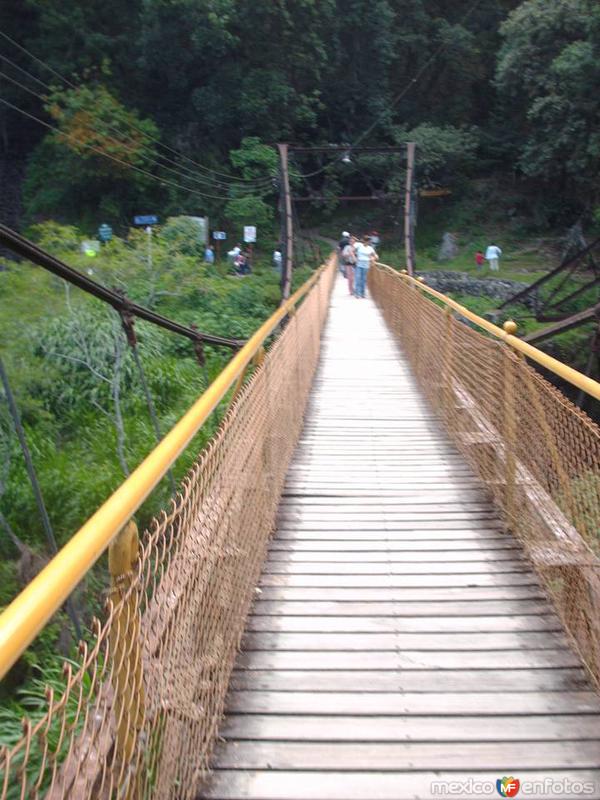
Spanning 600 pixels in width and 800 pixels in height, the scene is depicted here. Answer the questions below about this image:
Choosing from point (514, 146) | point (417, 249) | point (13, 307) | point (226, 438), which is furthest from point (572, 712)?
point (514, 146)

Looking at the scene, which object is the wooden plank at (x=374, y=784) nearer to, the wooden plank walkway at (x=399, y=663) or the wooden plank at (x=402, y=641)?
the wooden plank walkway at (x=399, y=663)

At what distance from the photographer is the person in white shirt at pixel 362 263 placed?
1487 cm

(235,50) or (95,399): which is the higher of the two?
(235,50)

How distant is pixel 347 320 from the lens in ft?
44.0

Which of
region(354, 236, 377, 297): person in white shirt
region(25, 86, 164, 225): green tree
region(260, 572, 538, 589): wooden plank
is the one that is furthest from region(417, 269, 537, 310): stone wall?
region(260, 572, 538, 589): wooden plank

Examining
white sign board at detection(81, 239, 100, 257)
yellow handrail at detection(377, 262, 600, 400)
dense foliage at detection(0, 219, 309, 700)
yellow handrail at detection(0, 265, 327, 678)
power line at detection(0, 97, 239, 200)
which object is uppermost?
power line at detection(0, 97, 239, 200)

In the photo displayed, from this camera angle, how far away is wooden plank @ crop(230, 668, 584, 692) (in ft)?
9.04

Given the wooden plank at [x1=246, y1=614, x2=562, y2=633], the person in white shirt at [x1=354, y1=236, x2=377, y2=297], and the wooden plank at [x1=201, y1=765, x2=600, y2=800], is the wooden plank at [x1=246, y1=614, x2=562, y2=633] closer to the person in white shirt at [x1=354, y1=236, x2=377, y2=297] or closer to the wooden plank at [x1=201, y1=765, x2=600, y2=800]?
the wooden plank at [x1=201, y1=765, x2=600, y2=800]

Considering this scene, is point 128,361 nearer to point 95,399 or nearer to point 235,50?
point 95,399

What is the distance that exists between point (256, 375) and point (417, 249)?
32.2 m

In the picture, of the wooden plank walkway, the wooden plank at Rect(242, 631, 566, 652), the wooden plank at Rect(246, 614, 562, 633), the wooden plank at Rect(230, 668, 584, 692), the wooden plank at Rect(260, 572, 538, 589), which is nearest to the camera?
the wooden plank walkway

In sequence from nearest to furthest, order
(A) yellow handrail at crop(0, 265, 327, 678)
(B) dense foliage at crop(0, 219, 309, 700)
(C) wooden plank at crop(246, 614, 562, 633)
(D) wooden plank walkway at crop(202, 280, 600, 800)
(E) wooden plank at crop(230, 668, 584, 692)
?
(A) yellow handrail at crop(0, 265, 327, 678) → (D) wooden plank walkway at crop(202, 280, 600, 800) → (E) wooden plank at crop(230, 668, 584, 692) → (C) wooden plank at crop(246, 614, 562, 633) → (B) dense foliage at crop(0, 219, 309, 700)

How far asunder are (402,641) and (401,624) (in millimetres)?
135

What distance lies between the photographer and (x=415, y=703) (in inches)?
105
